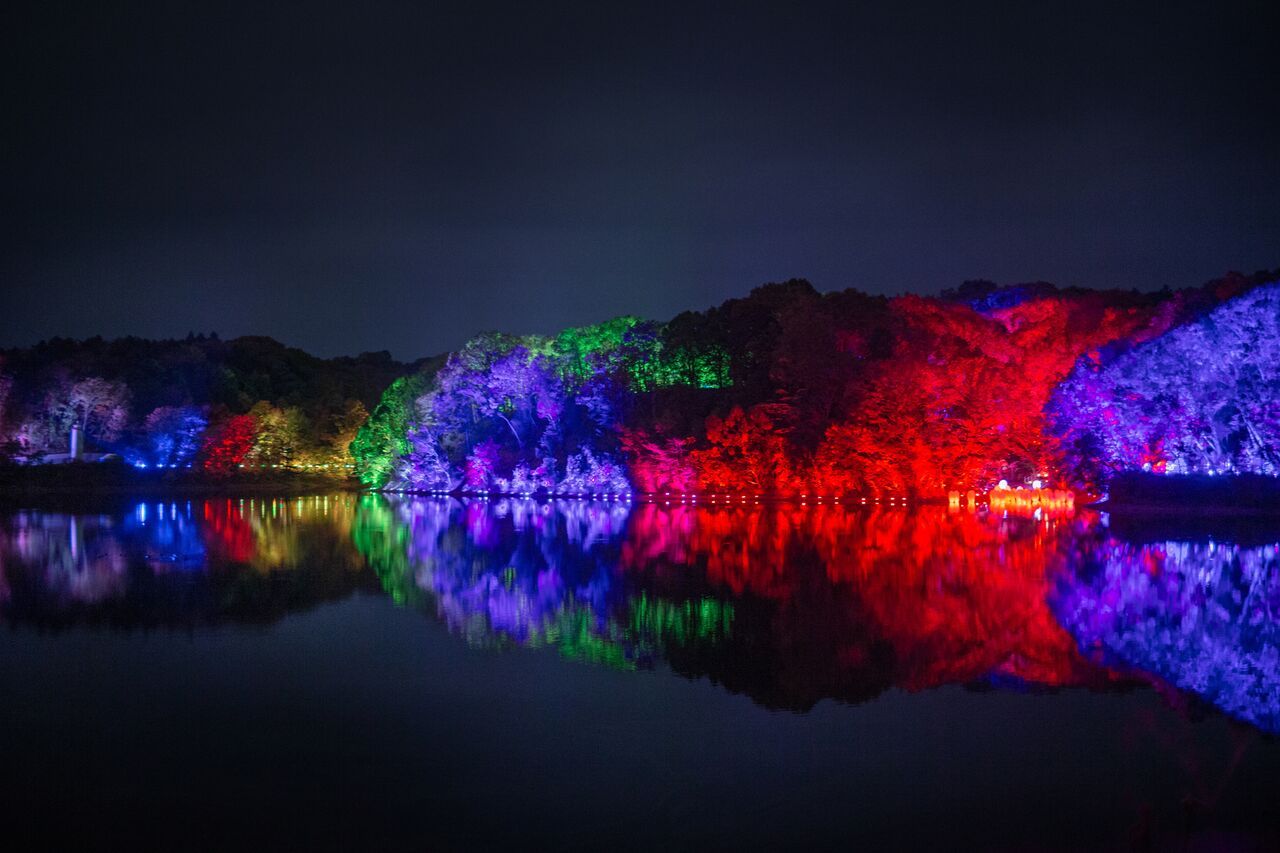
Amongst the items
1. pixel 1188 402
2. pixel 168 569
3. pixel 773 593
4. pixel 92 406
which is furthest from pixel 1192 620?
pixel 92 406

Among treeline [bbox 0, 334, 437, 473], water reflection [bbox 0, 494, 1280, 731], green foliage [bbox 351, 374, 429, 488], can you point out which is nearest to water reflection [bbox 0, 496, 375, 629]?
A: water reflection [bbox 0, 494, 1280, 731]

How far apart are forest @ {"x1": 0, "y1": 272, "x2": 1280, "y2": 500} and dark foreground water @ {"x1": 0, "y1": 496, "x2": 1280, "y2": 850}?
12161mm

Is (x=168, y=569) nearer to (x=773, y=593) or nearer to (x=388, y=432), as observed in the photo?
(x=773, y=593)

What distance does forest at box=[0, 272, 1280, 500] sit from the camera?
92.0 ft

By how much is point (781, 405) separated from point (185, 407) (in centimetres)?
3113

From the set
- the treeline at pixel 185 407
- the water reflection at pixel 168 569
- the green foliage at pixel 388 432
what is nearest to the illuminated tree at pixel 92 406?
the treeline at pixel 185 407

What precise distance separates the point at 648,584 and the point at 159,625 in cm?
600

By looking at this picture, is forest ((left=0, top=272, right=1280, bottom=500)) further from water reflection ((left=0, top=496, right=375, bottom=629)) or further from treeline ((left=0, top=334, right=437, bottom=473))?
water reflection ((left=0, top=496, right=375, bottom=629))

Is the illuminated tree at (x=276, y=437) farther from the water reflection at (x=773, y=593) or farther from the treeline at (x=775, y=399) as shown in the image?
the water reflection at (x=773, y=593)

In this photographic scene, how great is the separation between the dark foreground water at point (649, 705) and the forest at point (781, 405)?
12.2 meters

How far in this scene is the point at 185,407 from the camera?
54.2m

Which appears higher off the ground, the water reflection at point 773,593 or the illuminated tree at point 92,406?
the illuminated tree at point 92,406

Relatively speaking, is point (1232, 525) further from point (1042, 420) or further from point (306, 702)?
point (306, 702)

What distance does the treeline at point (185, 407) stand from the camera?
53562 mm
